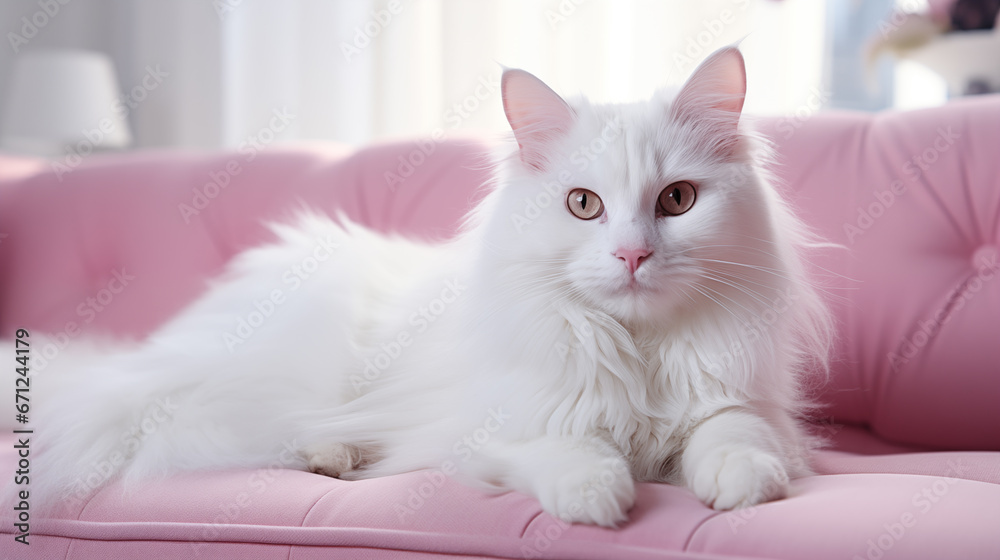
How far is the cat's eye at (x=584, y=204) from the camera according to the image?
1191 millimetres

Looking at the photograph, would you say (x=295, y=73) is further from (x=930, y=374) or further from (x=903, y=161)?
(x=930, y=374)

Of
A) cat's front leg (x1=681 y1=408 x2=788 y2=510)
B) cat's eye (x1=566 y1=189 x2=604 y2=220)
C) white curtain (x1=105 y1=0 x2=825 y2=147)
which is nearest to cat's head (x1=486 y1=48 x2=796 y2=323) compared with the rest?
cat's eye (x1=566 y1=189 x2=604 y2=220)

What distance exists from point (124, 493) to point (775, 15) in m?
2.96

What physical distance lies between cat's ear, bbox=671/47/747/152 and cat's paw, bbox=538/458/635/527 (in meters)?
0.65

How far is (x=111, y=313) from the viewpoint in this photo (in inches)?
93.6

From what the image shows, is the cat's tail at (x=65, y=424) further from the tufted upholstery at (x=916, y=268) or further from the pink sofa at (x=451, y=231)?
the tufted upholstery at (x=916, y=268)

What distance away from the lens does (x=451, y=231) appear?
7.05ft

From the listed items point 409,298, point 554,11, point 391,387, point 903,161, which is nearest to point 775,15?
point 554,11

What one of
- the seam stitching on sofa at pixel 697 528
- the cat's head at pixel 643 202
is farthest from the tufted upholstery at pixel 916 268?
the seam stitching on sofa at pixel 697 528

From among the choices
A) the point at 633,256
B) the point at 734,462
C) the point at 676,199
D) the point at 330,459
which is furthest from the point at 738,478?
the point at 330,459

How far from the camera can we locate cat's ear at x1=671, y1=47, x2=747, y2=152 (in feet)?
4.09

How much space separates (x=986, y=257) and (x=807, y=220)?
41 centimetres

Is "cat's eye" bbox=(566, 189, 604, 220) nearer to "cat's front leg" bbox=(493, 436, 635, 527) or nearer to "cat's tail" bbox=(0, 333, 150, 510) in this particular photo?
"cat's front leg" bbox=(493, 436, 635, 527)

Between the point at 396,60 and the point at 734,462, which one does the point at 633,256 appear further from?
the point at 396,60
